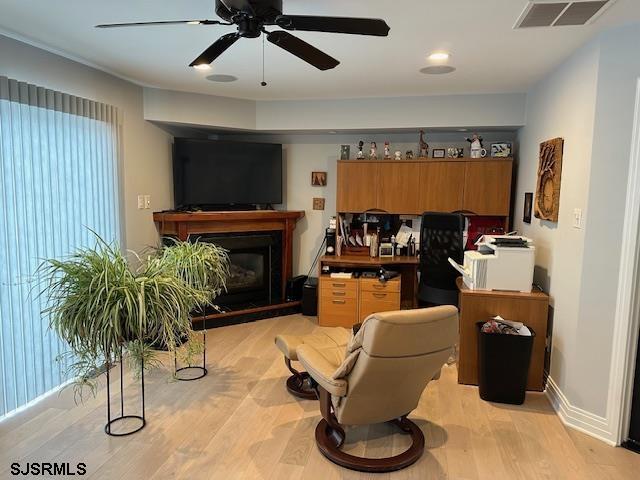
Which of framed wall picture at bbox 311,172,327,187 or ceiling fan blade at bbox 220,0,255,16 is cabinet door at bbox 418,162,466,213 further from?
ceiling fan blade at bbox 220,0,255,16

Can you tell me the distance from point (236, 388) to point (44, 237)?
5.74ft

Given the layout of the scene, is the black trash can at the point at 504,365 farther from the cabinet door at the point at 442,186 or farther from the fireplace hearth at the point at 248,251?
the fireplace hearth at the point at 248,251

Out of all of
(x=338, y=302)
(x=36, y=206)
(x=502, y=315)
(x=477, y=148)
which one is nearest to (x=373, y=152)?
(x=477, y=148)

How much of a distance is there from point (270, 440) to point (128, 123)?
3.06m

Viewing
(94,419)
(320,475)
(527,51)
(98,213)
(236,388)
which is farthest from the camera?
(98,213)

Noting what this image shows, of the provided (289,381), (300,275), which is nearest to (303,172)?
(300,275)

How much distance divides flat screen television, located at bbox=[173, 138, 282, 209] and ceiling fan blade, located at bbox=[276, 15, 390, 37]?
2961 millimetres

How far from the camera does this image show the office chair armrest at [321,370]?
7.50 feet

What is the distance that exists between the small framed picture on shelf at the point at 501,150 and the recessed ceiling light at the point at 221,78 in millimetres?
2737

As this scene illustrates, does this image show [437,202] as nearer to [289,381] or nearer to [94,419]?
[289,381]

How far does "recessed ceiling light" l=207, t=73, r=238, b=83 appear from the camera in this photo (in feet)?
12.4

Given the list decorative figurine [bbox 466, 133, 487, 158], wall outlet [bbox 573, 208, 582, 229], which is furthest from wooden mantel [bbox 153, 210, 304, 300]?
wall outlet [bbox 573, 208, 582, 229]

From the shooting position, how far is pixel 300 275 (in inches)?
220

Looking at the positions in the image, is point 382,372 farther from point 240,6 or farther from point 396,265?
point 396,265
